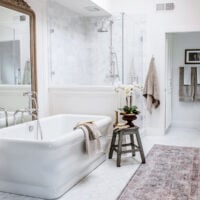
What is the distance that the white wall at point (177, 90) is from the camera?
7.34 meters

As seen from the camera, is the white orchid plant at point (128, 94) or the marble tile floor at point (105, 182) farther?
the white orchid plant at point (128, 94)

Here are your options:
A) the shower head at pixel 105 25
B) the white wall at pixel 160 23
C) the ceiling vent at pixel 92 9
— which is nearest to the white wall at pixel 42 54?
the ceiling vent at pixel 92 9

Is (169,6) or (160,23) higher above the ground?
(169,6)

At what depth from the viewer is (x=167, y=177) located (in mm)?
3977

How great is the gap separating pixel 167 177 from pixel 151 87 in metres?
2.71

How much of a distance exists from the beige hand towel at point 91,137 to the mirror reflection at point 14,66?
990mm

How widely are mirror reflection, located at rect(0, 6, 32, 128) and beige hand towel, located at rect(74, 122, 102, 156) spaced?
99 centimetres

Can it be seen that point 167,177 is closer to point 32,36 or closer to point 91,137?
point 91,137

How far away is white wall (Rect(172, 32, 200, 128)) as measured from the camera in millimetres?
7340

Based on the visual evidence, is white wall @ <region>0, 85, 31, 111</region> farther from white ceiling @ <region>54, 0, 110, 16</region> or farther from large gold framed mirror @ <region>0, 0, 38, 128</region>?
white ceiling @ <region>54, 0, 110, 16</region>

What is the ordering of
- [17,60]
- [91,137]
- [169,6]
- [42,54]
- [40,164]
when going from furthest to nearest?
1. [169,6]
2. [42,54]
3. [17,60]
4. [91,137]
5. [40,164]

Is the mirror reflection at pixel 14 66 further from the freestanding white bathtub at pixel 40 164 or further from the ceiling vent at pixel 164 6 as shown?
the ceiling vent at pixel 164 6

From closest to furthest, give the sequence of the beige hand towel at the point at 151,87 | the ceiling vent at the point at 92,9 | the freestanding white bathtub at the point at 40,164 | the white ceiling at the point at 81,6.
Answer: the freestanding white bathtub at the point at 40,164, the white ceiling at the point at 81,6, the ceiling vent at the point at 92,9, the beige hand towel at the point at 151,87

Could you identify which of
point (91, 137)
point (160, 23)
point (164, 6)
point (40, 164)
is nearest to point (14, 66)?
point (91, 137)
